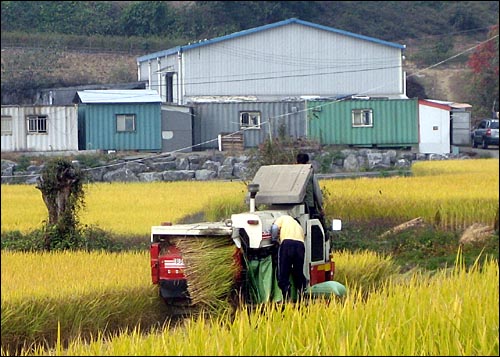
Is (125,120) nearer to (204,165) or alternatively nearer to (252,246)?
(204,165)

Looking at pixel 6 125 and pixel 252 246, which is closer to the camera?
pixel 252 246

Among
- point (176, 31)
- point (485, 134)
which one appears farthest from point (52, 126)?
point (485, 134)

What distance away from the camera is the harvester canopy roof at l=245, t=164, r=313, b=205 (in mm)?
8969

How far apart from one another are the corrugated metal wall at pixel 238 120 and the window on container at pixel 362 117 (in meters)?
0.93

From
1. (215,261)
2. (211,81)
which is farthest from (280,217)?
(211,81)

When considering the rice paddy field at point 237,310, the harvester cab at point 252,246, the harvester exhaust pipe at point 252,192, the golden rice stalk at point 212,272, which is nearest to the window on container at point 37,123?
the rice paddy field at point 237,310

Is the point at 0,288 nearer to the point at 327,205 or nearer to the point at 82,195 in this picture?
the point at 82,195

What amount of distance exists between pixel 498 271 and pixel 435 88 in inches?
365

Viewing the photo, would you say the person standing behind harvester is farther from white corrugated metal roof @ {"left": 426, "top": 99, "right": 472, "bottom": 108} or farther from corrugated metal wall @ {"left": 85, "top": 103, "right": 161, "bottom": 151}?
white corrugated metal roof @ {"left": 426, "top": 99, "right": 472, "bottom": 108}

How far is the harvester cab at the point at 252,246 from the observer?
330 inches

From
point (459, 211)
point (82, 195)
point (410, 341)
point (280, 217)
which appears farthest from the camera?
point (459, 211)

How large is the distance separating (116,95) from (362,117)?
15.8ft

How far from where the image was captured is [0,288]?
8.84 metres

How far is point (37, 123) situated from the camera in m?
14.9
